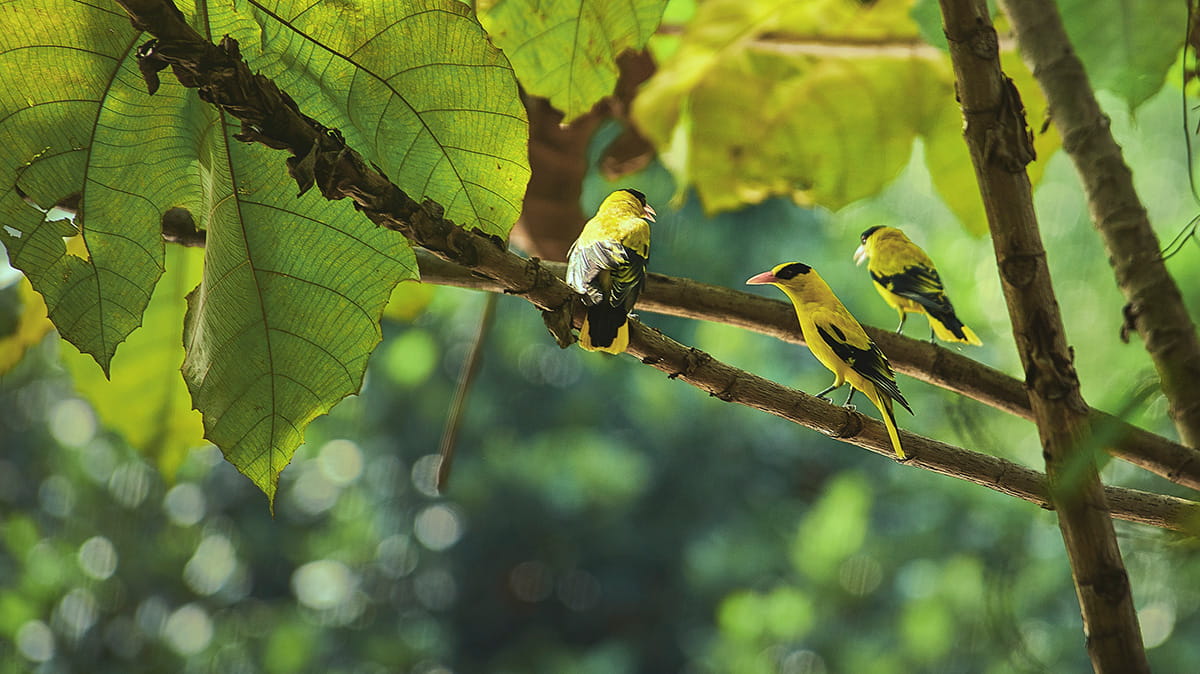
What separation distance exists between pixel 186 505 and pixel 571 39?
5.75 ft

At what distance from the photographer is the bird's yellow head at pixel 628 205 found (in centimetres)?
41

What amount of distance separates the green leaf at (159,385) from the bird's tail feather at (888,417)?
1.20 feet

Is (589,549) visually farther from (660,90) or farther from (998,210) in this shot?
(998,210)

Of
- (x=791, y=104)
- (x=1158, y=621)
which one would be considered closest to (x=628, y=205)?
(x=791, y=104)

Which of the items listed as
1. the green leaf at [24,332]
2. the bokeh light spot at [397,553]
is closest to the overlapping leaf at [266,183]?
→ the green leaf at [24,332]

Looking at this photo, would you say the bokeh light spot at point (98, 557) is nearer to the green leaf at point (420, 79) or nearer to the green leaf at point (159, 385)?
the green leaf at point (159, 385)

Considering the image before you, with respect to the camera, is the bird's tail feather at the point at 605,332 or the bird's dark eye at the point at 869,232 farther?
the bird's dark eye at the point at 869,232

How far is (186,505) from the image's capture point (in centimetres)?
193

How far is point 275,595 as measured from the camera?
1.93 m

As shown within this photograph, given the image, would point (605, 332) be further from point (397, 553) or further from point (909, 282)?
point (397, 553)

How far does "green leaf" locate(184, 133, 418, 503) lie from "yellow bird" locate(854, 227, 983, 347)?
0.92 ft

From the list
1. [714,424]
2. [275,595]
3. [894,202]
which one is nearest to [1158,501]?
[894,202]

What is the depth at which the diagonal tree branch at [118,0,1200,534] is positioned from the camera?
194 millimetres

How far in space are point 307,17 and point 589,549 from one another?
1677mm
